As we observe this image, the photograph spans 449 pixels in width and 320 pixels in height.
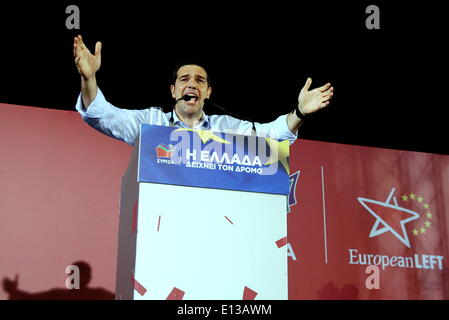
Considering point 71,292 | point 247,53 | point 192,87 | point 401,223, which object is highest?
point 247,53

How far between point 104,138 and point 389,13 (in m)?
1.90

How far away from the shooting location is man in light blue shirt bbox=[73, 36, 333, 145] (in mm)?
1900

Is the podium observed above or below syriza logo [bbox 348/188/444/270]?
below

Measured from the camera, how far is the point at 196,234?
1.32 m

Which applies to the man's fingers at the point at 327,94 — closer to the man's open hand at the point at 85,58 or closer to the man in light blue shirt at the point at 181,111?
the man in light blue shirt at the point at 181,111

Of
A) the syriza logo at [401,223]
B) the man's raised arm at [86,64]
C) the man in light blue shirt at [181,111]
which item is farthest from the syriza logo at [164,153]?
the syriza logo at [401,223]

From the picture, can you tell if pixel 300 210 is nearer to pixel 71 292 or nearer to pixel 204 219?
pixel 71 292

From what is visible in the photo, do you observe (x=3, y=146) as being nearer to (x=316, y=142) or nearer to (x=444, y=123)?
(x=316, y=142)

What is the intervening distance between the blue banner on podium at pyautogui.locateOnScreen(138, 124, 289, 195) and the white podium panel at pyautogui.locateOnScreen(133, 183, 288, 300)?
25 mm

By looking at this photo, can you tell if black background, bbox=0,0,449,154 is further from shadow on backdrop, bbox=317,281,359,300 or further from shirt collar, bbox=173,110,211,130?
shadow on backdrop, bbox=317,281,359,300

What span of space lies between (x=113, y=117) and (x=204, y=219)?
93 centimetres

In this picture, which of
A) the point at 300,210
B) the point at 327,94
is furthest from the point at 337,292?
the point at 327,94

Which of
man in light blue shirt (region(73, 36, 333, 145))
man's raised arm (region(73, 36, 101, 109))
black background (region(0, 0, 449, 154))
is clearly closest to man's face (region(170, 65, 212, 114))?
man in light blue shirt (region(73, 36, 333, 145))

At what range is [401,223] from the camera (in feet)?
12.9
